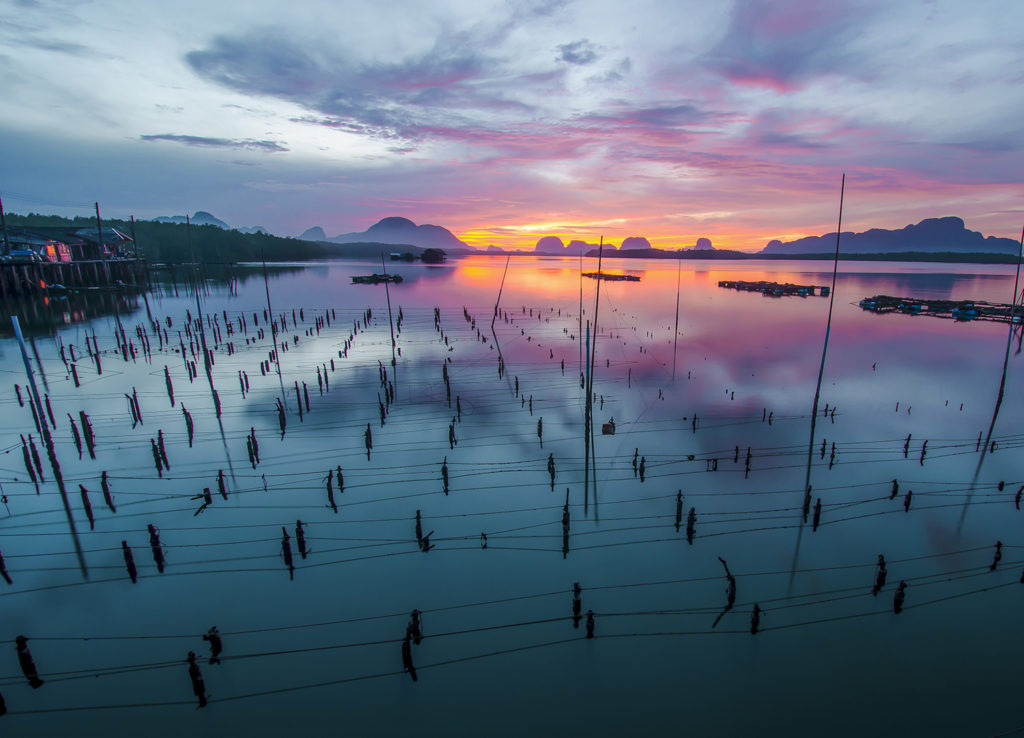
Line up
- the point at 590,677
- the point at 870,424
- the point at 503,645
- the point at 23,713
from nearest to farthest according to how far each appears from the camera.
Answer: the point at 23,713
the point at 590,677
the point at 503,645
the point at 870,424

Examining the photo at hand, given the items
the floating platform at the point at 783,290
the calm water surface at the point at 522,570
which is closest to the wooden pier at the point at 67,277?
the calm water surface at the point at 522,570

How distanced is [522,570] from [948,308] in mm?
90669

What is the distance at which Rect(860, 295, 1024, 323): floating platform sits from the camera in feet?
225

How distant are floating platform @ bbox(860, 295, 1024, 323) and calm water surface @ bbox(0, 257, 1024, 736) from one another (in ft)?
158

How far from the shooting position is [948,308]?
7319cm

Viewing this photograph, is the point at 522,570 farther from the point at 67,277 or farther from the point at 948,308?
the point at 67,277

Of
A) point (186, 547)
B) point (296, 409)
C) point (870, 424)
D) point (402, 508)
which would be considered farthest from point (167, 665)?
point (870, 424)

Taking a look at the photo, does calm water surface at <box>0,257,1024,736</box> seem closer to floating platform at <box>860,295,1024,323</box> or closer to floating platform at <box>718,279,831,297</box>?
floating platform at <box>860,295,1024,323</box>

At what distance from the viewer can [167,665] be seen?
41.9 feet

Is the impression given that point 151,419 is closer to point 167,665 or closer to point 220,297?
point 167,665

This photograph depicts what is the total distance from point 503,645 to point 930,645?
1245 centimetres

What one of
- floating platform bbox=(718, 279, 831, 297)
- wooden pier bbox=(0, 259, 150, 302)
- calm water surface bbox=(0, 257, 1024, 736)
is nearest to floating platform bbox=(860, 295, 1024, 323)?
floating platform bbox=(718, 279, 831, 297)

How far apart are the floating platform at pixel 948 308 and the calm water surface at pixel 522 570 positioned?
4821 cm

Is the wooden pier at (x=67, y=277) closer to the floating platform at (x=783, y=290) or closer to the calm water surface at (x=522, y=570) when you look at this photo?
the calm water surface at (x=522, y=570)
